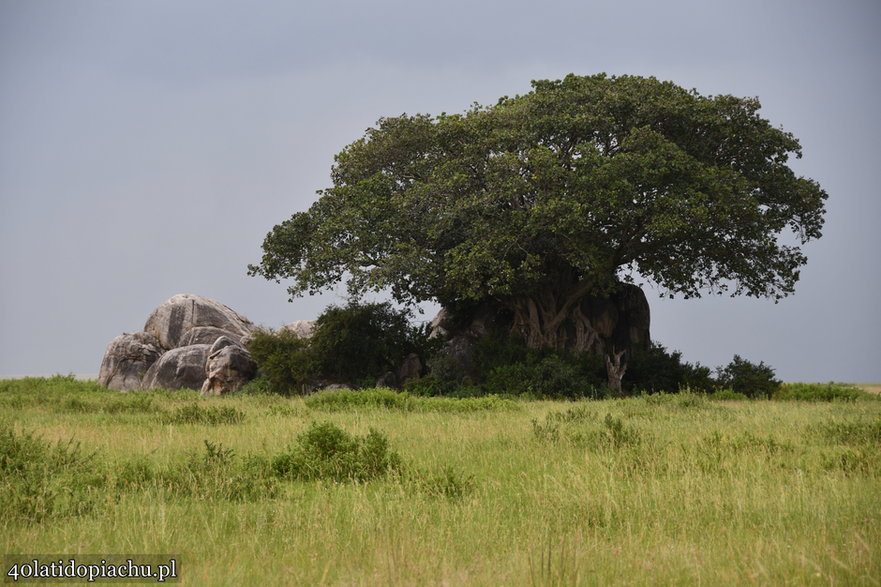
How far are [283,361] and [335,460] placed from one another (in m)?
26.1

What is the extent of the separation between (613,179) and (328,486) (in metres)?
23.7

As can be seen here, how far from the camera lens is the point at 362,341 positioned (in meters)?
37.7

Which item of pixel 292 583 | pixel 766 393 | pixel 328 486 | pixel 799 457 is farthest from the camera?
pixel 766 393

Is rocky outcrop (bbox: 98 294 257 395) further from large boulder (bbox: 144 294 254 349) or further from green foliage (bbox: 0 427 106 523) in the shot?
green foliage (bbox: 0 427 106 523)

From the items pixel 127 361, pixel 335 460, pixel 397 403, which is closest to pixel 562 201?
pixel 397 403

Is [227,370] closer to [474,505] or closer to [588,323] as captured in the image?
[588,323]

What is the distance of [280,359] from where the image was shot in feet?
125

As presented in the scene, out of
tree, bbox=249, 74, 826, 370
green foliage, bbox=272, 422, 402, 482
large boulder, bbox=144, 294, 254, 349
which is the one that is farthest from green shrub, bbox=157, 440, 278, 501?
large boulder, bbox=144, 294, 254, 349

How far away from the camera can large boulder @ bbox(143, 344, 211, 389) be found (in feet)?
132

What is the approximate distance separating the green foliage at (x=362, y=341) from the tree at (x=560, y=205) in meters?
1.76

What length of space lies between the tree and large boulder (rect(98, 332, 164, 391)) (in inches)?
393

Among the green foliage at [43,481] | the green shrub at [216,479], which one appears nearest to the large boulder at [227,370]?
the green foliage at [43,481]

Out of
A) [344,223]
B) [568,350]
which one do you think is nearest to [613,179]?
[568,350]

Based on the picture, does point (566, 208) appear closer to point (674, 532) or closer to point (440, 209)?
point (440, 209)
